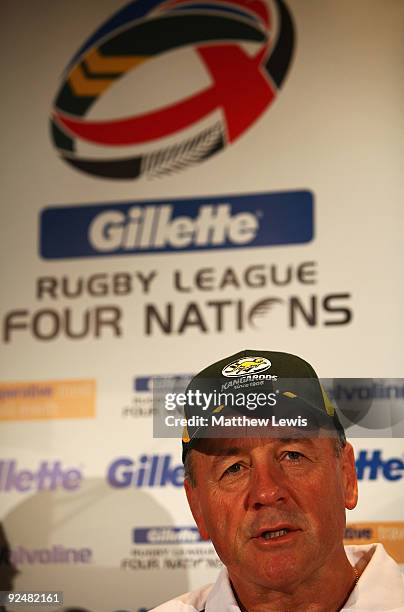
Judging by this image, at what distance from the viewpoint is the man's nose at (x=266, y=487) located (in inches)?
51.1

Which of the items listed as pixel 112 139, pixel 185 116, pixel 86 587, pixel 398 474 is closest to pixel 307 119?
pixel 185 116

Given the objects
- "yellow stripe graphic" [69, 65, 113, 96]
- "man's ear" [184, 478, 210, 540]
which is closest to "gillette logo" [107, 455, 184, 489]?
"man's ear" [184, 478, 210, 540]

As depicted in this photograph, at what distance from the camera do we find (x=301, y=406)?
1.37 metres

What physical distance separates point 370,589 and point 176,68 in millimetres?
1637

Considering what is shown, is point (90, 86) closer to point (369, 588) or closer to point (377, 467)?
point (377, 467)

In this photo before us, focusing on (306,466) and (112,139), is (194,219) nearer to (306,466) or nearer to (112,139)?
(112,139)

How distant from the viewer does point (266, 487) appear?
1.31m

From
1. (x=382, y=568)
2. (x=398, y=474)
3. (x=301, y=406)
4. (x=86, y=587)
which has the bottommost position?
(x=86, y=587)

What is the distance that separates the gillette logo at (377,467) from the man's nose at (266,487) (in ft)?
0.58

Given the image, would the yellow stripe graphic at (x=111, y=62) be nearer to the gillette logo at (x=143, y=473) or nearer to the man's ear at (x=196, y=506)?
the gillette logo at (x=143, y=473)

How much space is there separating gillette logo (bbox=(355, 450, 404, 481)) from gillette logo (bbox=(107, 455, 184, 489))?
2.22ft

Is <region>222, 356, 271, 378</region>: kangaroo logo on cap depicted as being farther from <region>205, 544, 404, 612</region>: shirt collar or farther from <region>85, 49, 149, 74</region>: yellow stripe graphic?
<region>85, 49, 149, 74</region>: yellow stripe graphic

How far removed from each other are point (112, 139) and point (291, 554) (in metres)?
1.53

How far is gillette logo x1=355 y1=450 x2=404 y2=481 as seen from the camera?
1446mm
